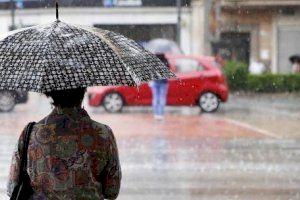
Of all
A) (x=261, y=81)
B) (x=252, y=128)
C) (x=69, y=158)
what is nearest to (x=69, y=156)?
(x=69, y=158)

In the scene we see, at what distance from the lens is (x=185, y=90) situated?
763 inches

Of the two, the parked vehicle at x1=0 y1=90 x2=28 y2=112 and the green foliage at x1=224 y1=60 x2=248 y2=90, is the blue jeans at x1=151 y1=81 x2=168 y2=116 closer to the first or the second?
the parked vehicle at x1=0 y1=90 x2=28 y2=112

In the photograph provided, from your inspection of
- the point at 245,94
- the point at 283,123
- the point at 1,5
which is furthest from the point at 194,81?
the point at 1,5

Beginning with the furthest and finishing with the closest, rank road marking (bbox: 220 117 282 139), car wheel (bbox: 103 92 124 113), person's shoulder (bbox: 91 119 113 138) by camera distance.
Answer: car wheel (bbox: 103 92 124 113) → road marking (bbox: 220 117 282 139) → person's shoulder (bbox: 91 119 113 138)

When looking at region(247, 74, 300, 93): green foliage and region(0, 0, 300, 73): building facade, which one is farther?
region(0, 0, 300, 73): building facade

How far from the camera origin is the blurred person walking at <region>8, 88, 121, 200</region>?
3652mm

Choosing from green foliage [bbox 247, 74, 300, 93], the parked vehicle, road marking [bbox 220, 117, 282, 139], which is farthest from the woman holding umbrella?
green foliage [bbox 247, 74, 300, 93]

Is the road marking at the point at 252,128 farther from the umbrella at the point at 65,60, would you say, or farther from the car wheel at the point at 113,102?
the umbrella at the point at 65,60

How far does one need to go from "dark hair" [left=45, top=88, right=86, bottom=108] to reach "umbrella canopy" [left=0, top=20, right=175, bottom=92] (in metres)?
0.12

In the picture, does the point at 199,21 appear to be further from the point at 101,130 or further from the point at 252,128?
the point at 101,130

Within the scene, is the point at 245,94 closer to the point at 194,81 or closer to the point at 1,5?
the point at 194,81

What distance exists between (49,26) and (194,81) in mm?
15264

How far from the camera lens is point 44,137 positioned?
370 centimetres

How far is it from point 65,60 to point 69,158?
0.49 metres
